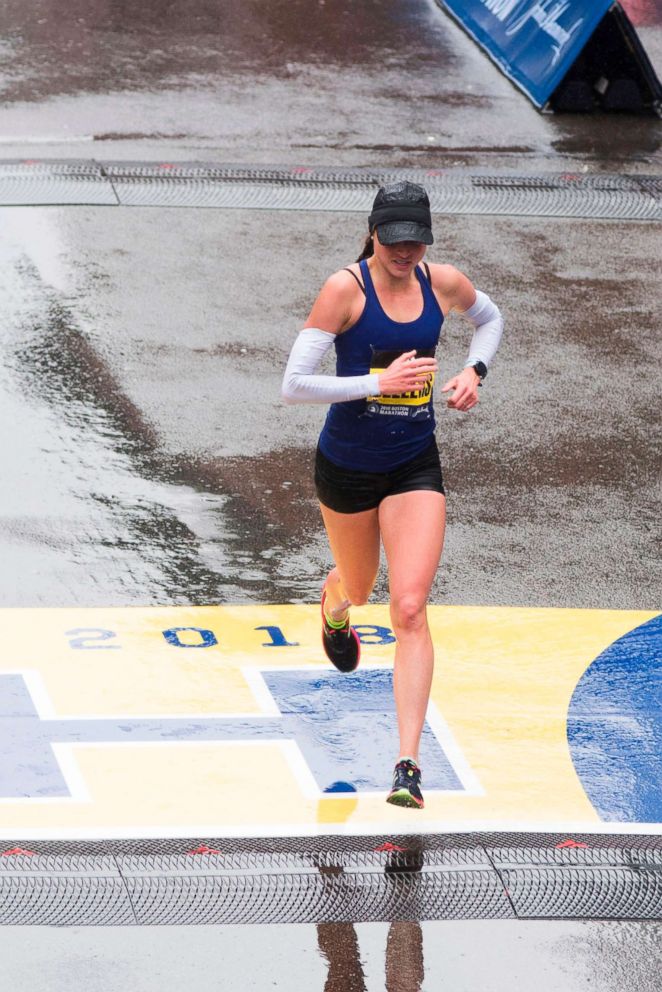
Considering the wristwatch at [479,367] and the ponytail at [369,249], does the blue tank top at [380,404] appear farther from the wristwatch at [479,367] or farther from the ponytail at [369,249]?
the wristwatch at [479,367]

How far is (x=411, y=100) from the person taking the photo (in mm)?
13727

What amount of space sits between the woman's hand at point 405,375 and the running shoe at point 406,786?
1.25 metres

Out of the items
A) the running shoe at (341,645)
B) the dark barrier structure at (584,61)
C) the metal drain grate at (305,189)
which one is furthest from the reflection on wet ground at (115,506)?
the dark barrier structure at (584,61)

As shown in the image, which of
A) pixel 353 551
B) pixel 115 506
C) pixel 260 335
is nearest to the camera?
pixel 353 551

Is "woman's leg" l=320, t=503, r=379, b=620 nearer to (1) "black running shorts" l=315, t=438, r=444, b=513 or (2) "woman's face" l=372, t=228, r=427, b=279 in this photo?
(1) "black running shorts" l=315, t=438, r=444, b=513

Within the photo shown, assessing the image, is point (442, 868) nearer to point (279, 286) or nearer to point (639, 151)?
point (279, 286)

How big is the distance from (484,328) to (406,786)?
1.87 meters

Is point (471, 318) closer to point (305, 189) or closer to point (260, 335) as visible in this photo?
point (260, 335)

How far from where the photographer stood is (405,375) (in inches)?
205

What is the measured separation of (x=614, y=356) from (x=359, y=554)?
4.18 meters

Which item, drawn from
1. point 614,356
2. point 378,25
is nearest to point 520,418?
point 614,356

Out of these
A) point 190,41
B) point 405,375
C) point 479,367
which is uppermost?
point 405,375

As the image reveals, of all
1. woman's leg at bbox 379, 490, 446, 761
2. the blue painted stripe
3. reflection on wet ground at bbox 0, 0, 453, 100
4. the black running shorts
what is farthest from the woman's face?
reflection on wet ground at bbox 0, 0, 453, 100

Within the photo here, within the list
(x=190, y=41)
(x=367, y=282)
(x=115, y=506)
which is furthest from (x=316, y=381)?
(x=190, y=41)
